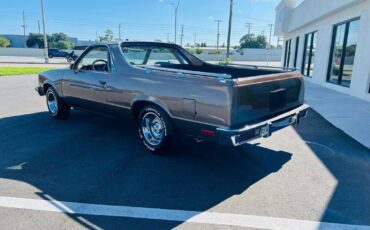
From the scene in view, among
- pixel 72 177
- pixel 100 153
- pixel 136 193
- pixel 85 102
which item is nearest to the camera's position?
pixel 136 193

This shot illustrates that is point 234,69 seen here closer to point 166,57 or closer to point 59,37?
point 166,57

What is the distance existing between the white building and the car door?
8.64 meters

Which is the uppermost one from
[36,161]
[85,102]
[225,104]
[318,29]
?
[318,29]

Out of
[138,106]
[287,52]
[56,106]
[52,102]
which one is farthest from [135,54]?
[287,52]

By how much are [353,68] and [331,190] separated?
8.72 m

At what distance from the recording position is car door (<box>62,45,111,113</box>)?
5.34m

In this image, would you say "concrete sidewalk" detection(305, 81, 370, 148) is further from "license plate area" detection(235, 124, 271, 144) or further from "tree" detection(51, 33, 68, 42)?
"tree" detection(51, 33, 68, 42)

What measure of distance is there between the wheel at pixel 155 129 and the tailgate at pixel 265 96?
1.14 m

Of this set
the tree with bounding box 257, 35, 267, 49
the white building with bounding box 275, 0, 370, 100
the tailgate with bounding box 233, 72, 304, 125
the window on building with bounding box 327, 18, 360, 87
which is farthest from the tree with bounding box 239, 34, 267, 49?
the tailgate with bounding box 233, 72, 304, 125

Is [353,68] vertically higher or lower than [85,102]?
higher

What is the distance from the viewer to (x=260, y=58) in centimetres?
6000

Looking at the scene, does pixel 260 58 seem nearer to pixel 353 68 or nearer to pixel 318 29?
pixel 318 29

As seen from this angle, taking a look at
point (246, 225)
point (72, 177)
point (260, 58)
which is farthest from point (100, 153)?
point (260, 58)

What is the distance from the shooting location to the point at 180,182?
12.4 ft
